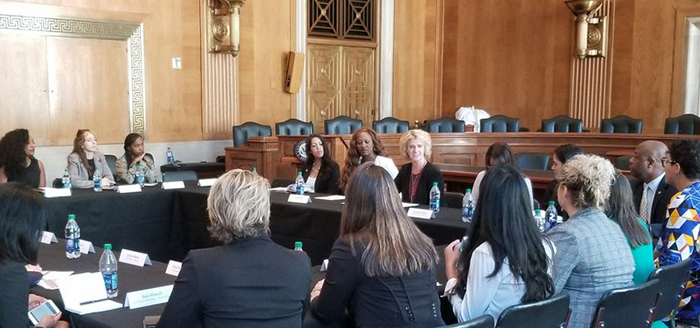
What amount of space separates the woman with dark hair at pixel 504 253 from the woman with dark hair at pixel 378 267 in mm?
148

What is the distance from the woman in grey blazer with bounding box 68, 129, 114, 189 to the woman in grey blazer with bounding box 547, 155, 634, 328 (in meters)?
4.19

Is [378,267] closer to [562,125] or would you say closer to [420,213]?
[420,213]

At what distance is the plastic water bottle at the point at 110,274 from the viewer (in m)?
2.69

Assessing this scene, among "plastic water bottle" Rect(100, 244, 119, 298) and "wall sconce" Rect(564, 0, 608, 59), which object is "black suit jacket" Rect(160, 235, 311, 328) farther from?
"wall sconce" Rect(564, 0, 608, 59)

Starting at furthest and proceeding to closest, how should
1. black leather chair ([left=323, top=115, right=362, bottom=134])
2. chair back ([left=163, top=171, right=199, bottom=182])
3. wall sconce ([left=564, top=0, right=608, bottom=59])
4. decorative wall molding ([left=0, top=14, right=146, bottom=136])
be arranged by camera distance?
1. wall sconce ([left=564, top=0, right=608, bottom=59])
2. black leather chair ([left=323, top=115, right=362, bottom=134])
3. decorative wall molding ([left=0, top=14, right=146, bottom=136])
4. chair back ([left=163, top=171, right=199, bottom=182])

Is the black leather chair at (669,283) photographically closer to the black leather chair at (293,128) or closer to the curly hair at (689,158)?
the curly hair at (689,158)

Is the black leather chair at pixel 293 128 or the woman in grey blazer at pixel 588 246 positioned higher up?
the black leather chair at pixel 293 128

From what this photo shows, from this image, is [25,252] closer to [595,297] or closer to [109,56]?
[595,297]

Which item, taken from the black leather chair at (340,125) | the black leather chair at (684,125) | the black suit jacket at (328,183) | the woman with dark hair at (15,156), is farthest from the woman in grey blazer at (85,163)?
the black leather chair at (684,125)

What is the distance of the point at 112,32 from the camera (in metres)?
8.95

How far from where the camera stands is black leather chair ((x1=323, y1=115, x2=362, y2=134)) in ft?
29.3

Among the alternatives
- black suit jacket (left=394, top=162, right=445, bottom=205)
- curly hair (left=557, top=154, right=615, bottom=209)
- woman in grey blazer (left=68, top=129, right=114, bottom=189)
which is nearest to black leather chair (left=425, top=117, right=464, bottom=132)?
black suit jacket (left=394, top=162, right=445, bottom=205)

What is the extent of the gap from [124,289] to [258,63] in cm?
794

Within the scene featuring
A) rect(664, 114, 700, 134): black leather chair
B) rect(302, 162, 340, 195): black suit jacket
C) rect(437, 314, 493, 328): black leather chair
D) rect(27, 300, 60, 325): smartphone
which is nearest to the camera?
rect(437, 314, 493, 328): black leather chair
